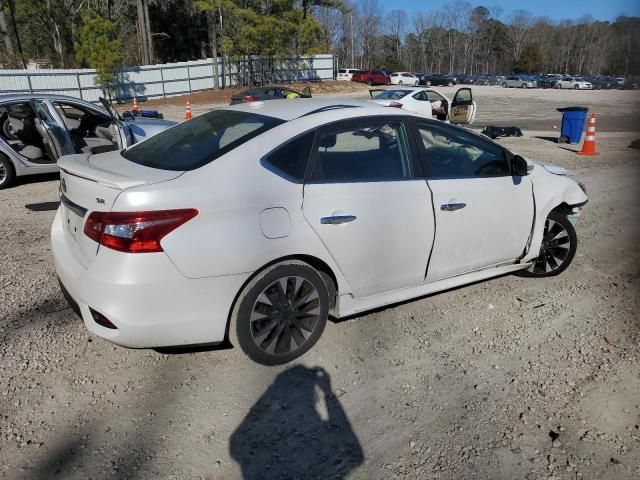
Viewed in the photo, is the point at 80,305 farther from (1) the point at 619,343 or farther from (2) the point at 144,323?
(1) the point at 619,343

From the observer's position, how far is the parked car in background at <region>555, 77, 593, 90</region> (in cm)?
5494

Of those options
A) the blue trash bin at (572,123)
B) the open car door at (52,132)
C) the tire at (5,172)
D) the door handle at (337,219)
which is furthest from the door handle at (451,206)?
the blue trash bin at (572,123)

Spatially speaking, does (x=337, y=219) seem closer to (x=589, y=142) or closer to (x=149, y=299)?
(x=149, y=299)

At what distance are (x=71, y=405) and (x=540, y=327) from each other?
3.22 metres

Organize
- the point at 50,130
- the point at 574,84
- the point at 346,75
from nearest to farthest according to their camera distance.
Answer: the point at 50,130
the point at 574,84
the point at 346,75

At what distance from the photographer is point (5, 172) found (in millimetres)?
7887

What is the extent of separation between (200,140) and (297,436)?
2.00 meters

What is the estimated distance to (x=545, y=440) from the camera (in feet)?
8.82

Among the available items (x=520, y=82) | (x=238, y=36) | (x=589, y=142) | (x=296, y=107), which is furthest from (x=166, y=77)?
(x=520, y=82)

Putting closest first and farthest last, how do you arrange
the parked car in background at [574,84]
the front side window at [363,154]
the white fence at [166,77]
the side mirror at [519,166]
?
1. the front side window at [363,154]
2. the side mirror at [519,166]
3. the white fence at [166,77]
4. the parked car in background at [574,84]

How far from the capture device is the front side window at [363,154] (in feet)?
10.9

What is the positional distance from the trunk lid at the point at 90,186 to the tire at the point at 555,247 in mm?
3308

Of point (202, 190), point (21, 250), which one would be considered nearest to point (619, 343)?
point (202, 190)

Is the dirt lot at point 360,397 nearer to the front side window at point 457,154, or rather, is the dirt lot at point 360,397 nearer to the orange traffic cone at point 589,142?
the front side window at point 457,154
